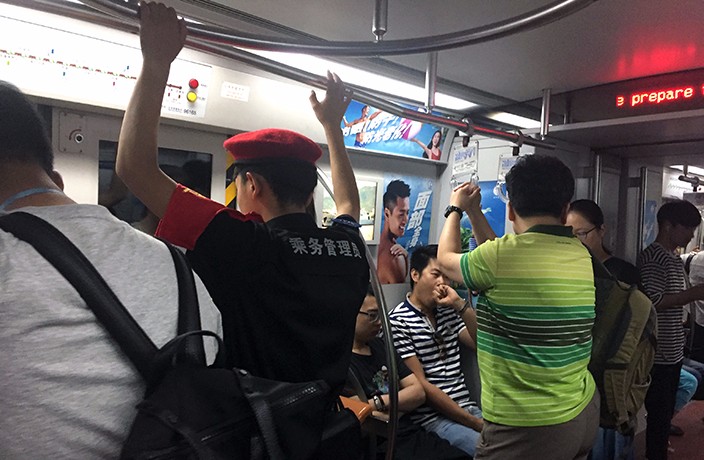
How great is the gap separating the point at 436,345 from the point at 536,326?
1351mm

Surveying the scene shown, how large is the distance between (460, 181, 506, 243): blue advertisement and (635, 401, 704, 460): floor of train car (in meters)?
1.97

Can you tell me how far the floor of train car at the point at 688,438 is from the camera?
3783mm

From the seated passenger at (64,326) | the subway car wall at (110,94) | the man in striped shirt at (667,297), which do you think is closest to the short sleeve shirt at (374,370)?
the subway car wall at (110,94)

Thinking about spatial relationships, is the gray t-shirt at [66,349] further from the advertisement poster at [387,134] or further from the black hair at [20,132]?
the advertisement poster at [387,134]

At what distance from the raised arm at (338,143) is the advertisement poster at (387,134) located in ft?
4.59

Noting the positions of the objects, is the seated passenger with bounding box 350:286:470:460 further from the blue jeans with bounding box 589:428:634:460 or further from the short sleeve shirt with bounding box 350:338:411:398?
the blue jeans with bounding box 589:428:634:460

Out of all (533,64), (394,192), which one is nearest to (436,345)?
(394,192)

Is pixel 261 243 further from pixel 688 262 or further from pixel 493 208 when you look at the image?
pixel 688 262

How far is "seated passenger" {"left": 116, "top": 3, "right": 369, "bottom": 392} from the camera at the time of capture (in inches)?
42.5

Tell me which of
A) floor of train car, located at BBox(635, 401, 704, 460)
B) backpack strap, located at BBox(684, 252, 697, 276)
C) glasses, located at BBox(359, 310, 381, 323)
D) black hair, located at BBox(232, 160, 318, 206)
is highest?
black hair, located at BBox(232, 160, 318, 206)

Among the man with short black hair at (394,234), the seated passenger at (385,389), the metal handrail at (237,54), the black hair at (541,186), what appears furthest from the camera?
the man with short black hair at (394,234)

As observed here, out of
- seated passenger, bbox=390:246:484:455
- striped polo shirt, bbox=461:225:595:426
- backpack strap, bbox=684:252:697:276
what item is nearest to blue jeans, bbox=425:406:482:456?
seated passenger, bbox=390:246:484:455

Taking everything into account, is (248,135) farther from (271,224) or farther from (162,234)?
(162,234)

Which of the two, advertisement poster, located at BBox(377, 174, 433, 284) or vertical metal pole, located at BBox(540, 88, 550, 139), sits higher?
vertical metal pole, located at BBox(540, 88, 550, 139)
